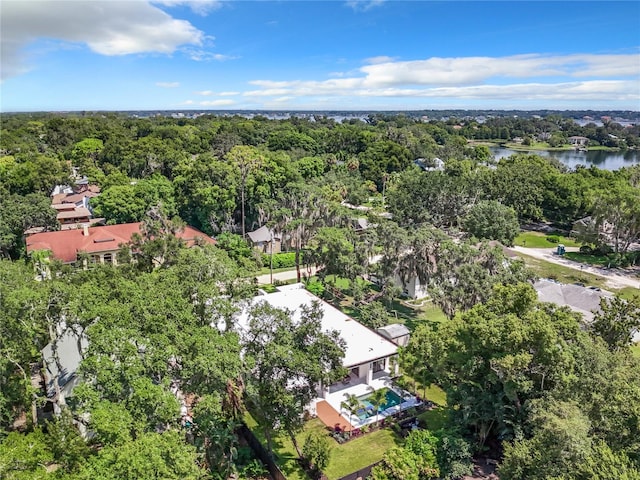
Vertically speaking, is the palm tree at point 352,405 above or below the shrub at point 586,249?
above

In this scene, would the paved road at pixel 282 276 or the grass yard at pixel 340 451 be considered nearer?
the grass yard at pixel 340 451

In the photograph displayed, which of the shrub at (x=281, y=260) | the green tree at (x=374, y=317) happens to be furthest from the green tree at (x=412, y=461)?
the shrub at (x=281, y=260)

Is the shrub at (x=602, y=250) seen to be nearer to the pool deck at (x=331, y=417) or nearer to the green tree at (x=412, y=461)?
the pool deck at (x=331, y=417)

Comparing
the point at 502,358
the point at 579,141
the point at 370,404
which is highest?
the point at 579,141

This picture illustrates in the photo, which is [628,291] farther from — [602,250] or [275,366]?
[275,366]

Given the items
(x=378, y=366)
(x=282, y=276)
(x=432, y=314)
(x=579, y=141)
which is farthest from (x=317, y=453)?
(x=579, y=141)

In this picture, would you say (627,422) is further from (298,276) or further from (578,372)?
(298,276)
